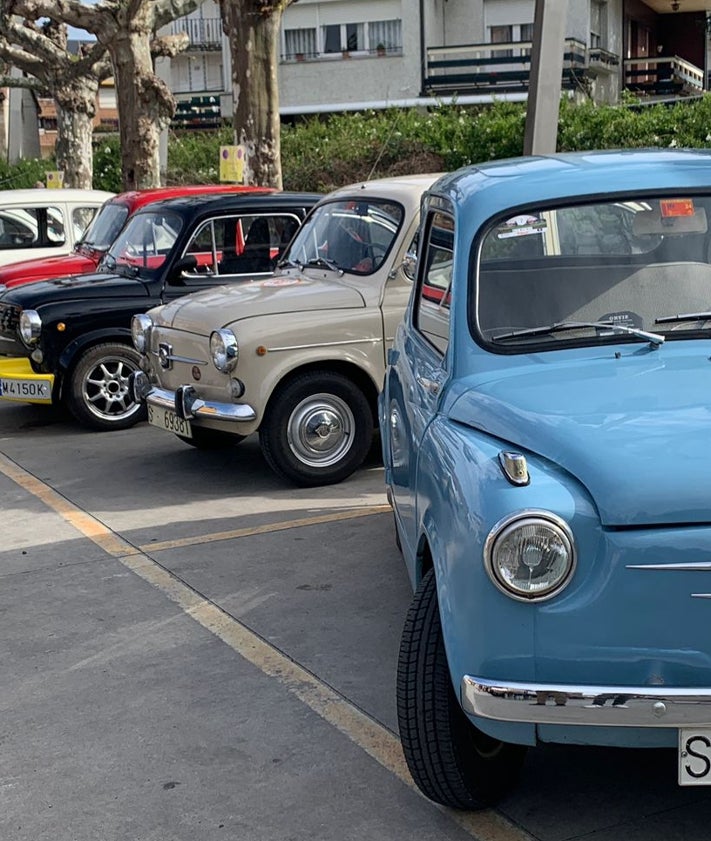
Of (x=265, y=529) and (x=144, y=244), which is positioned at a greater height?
(x=144, y=244)

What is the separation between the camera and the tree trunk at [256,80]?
54.0 ft

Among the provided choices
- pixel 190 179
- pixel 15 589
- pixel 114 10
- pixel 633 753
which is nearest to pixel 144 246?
pixel 15 589

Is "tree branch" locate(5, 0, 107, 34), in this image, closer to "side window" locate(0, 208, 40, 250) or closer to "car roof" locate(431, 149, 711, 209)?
"side window" locate(0, 208, 40, 250)

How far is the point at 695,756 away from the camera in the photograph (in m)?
3.20

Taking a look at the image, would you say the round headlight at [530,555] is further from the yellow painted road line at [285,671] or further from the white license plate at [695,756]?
the yellow painted road line at [285,671]

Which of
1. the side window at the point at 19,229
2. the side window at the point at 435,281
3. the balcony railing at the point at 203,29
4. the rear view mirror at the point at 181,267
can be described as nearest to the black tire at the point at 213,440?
the rear view mirror at the point at 181,267

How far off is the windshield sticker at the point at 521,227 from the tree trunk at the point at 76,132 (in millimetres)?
22553

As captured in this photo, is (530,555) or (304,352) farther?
(304,352)

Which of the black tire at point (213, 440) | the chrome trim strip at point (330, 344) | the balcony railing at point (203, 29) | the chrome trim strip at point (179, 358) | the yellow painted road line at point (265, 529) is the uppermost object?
the balcony railing at point (203, 29)

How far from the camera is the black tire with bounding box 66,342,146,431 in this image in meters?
10.3

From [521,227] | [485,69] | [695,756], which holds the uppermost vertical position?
[485,69]

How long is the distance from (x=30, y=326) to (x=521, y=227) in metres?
6.32

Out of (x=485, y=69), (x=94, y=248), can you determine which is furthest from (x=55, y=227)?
(x=485, y=69)

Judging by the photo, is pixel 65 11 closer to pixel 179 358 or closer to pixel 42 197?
pixel 42 197
